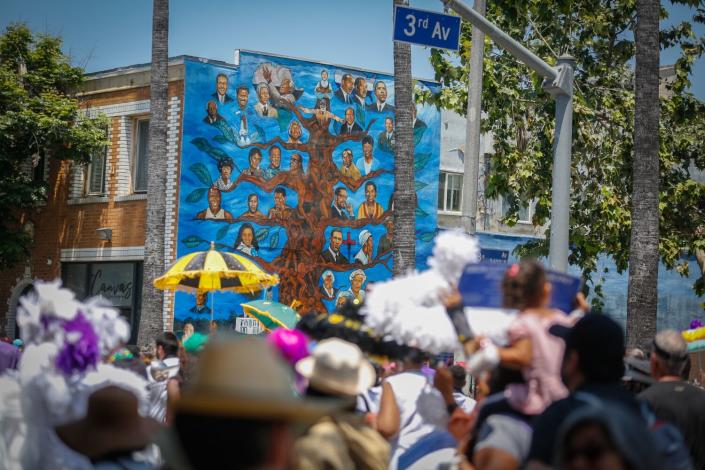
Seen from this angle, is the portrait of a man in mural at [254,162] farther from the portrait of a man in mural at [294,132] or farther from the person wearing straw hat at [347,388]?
the person wearing straw hat at [347,388]

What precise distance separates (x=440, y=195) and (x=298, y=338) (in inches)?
978

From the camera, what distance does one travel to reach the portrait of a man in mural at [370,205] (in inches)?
1086

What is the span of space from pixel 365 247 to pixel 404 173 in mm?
11114

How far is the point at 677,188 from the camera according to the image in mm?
20391

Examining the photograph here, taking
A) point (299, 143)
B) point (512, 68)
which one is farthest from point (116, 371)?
point (299, 143)

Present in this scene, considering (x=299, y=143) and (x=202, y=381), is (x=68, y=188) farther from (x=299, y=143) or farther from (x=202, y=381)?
(x=202, y=381)

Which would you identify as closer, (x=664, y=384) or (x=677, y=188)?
(x=664, y=384)

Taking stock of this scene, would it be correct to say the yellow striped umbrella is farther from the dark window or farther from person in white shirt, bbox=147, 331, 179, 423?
the dark window

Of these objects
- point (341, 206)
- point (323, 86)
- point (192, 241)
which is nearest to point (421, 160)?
point (341, 206)

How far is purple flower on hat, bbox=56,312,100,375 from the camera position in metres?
5.43

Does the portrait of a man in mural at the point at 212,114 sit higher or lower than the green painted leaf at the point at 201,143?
higher

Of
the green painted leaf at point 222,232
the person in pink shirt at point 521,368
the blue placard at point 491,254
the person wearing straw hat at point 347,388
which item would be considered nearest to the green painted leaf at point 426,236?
the green painted leaf at point 222,232

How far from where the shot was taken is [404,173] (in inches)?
653

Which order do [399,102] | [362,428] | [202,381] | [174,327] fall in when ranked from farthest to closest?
[174,327] → [399,102] → [362,428] → [202,381]
